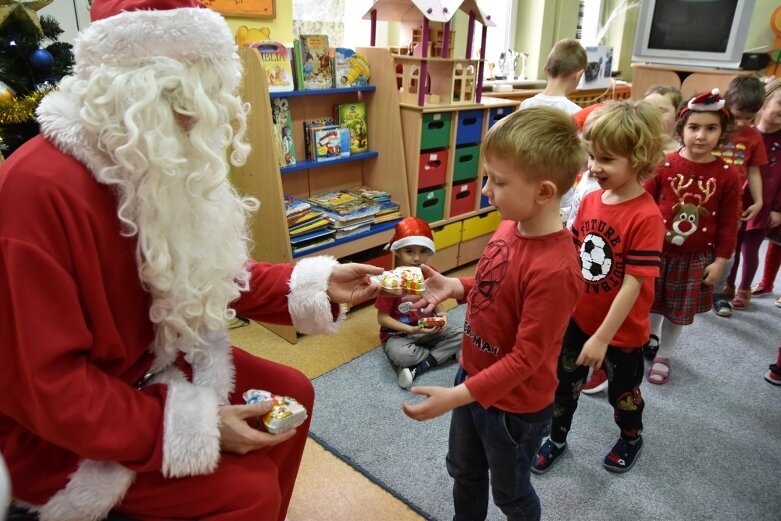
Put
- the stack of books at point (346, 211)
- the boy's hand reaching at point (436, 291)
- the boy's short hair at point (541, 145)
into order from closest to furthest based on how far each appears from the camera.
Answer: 1. the boy's short hair at point (541, 145)
2. the boy's hand reaching at point (436, 291)
3. the stack of books at point (346, 211)

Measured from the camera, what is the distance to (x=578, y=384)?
1.64 m

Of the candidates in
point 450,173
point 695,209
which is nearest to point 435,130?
point 450,173

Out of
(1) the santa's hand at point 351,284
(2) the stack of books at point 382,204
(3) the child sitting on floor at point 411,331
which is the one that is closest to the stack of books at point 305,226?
(2) the stack of books at point 382,204

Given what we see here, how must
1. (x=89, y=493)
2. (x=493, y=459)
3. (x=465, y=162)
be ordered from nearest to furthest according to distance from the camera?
1. (x=89, y=493)
2. (x=493, y=459)
3. (x=465, y=162)

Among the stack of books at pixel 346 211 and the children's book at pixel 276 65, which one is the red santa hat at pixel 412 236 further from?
the children's book at pixel 276 65

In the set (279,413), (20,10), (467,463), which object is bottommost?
(467,463)

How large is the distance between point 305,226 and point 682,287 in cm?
167

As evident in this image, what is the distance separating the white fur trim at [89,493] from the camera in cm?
91

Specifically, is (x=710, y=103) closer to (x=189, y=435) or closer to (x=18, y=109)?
(x=189, y=435)

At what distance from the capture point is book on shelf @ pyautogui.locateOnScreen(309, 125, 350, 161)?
2.70 meters

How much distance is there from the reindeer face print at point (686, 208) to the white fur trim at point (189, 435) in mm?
1791

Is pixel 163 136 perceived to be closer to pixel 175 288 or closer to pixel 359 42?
pixel 175 288

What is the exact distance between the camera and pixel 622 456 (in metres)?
1.77

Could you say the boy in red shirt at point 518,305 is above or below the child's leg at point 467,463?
above
